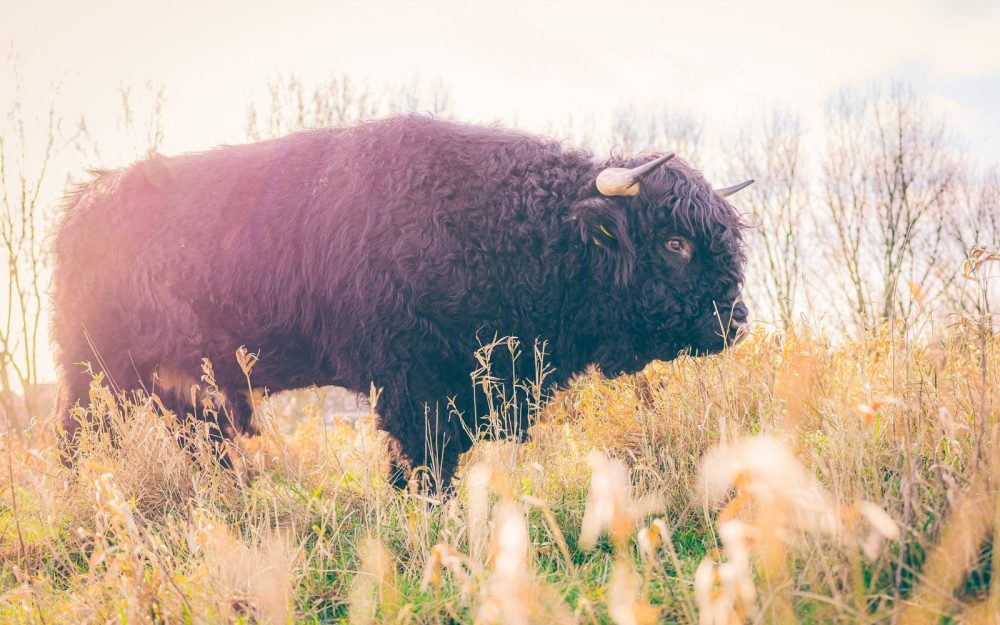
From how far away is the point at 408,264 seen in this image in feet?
12.1

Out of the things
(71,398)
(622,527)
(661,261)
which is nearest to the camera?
(622,527)

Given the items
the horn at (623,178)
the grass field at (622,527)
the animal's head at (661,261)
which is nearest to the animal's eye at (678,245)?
the animal's head at (661,261)

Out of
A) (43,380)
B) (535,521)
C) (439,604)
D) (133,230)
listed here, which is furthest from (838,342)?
(43,380)

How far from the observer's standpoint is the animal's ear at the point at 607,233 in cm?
383

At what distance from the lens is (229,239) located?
13.6ft

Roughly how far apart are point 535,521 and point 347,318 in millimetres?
1573

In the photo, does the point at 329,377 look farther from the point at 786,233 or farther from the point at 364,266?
the point at 786,233

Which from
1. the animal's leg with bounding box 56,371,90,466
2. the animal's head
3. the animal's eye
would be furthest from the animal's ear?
the animal's leg with bounding box 56,371,90,466

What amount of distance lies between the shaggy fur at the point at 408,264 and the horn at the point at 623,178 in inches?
3.4

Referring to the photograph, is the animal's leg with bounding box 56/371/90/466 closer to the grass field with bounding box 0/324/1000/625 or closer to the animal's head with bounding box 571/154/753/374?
the grass field with bounding box 0/324/1000/625

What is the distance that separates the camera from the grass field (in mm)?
1717

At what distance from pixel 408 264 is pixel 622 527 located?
2450 mm

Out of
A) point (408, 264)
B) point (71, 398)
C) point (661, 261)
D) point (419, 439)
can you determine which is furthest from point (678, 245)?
point (71, 398)

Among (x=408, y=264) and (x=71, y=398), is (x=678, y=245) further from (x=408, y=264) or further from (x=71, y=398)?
(x=71, y=398)
